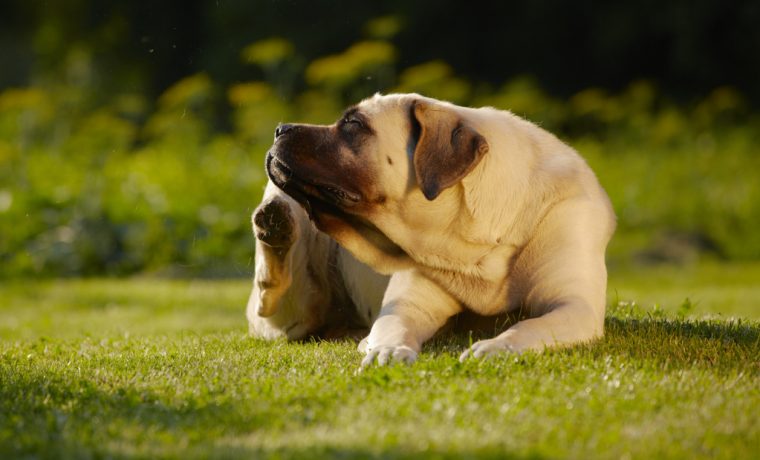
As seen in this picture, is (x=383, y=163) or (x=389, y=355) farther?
(x=383, y=163)

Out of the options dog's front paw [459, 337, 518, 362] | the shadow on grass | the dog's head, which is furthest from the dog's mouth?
the shadow on grass

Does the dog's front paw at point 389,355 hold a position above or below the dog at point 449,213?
below

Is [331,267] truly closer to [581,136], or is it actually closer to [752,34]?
[581,136]

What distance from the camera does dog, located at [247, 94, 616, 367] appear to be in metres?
4.75

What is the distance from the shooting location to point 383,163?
15.8 ft

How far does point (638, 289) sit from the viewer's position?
1045 cm

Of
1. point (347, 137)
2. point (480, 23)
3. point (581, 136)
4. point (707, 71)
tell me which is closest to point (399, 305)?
point (347, 137)

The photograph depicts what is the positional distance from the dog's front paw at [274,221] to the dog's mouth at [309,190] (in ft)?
1.13

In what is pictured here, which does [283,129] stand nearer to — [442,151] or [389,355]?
[442,151]

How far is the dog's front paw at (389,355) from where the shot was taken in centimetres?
437

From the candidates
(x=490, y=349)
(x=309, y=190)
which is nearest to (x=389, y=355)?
(x=490, y=349)

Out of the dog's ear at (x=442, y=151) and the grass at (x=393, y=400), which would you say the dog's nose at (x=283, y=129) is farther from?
the grass at (x=393, y=400)

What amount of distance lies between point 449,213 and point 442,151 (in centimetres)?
29

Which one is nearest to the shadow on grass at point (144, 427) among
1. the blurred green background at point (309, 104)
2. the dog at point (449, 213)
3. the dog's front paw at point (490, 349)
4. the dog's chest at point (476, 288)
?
the dog's front paw at point (490, 349)
